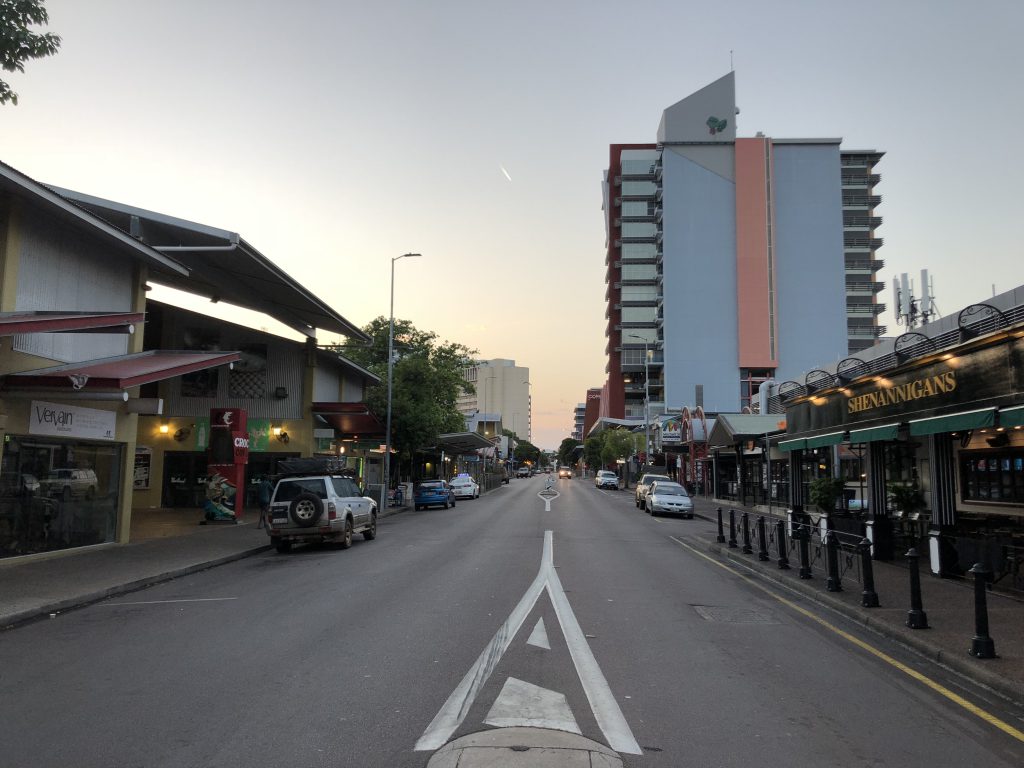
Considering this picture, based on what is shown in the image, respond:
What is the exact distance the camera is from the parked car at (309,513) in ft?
55.7

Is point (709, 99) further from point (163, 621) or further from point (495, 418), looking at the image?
point (163, 621)

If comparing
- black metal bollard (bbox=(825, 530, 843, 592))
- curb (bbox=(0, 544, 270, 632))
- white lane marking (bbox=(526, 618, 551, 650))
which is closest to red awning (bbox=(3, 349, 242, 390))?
curb (bbox=(0, 544, 270, 632))

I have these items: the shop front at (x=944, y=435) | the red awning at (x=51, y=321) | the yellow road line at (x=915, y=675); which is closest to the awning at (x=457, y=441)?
the shop front at (x=944, y=435)

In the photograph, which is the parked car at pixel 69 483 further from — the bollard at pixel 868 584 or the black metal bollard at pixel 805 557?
the bollard at pixel 868 584

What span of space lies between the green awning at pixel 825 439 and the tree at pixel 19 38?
1683 centimetres

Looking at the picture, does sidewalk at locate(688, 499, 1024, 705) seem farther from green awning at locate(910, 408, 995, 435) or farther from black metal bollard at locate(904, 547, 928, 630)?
green awning at locate(910, 408, 995, 435)

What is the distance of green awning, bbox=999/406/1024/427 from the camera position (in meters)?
10.1

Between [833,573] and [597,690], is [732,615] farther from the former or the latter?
[597,690]

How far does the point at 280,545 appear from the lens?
1783cm

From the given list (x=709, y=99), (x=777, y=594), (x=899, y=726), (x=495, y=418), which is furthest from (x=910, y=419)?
(x=495, y=418)

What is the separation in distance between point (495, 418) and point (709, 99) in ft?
181

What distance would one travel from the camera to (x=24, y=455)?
1418 centimetres

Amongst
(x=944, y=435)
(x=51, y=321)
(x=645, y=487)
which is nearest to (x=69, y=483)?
(x=51, y=321)

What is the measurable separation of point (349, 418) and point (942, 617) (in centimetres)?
2669
